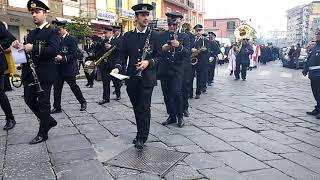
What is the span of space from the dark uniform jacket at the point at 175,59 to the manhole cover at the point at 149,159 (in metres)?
1.68

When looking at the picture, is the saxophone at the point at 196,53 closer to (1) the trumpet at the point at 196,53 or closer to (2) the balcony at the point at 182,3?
(1) the trumpet at the point at 196,53

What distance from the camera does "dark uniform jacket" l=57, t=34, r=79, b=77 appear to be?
6.92 metres

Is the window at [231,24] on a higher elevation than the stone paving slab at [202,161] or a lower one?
higher

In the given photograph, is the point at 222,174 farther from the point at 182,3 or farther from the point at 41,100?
the point at 182,3

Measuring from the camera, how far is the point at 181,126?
19.4 ft

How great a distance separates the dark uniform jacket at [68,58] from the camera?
6.92 metres

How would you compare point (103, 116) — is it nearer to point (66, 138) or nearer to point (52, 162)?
point (66, 138)

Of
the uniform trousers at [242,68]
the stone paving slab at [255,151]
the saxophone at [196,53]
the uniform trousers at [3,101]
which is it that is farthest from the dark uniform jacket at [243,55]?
the uniform trousers at [3,101]

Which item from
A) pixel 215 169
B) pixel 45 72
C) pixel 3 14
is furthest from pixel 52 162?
pixel 3 14

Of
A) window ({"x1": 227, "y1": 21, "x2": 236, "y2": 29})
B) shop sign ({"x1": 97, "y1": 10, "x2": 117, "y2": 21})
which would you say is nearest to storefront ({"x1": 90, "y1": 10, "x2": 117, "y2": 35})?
shop sign ({"x1": 97, "y1": 10, "x2": 117, "y2": 21})

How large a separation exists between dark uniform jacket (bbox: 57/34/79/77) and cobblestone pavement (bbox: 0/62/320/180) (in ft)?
2.58

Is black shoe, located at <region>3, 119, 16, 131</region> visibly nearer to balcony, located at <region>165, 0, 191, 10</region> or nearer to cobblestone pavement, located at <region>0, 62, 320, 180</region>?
cobblestone pavement, located at <region>0, 62, 320, 180</region>

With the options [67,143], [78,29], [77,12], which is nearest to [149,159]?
[67,143]

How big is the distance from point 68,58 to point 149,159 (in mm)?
3406
